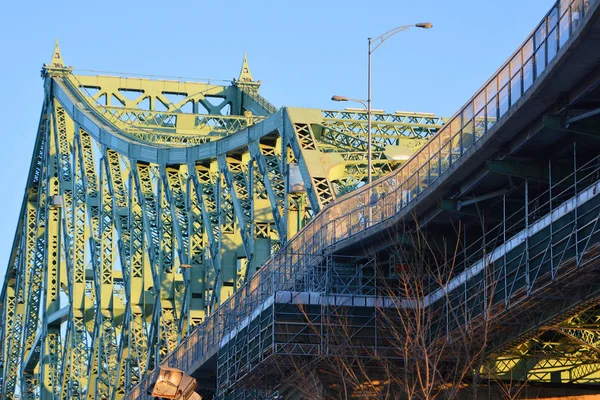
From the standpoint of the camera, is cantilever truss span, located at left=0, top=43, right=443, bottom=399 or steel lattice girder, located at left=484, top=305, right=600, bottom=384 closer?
steel lattice girder, located at left=484, top=305, right=600, bottom=384

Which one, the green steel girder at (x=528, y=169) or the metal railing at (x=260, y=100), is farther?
the metal railing at (x=260, y=100)

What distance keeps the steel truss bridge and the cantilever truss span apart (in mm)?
150

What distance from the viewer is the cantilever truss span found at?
215 ft

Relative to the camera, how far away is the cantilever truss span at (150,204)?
65.6 meters

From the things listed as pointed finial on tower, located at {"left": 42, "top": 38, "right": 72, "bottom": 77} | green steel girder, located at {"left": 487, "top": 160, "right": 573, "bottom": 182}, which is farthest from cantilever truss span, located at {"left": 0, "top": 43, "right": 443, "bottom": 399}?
green steel girder, located at {"left": 487, "top": 160, "right": 573, "bottom": 182}

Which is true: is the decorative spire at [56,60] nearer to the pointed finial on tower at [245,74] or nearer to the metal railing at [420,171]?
the pointed finial on tower at [245,74]

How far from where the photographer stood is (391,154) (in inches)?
2557

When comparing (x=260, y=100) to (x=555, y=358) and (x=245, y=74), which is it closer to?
(x=245, y=74)

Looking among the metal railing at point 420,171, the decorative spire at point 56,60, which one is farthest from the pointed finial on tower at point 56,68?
the metal railing at point 420,171

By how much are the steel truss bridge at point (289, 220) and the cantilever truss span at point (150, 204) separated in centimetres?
15

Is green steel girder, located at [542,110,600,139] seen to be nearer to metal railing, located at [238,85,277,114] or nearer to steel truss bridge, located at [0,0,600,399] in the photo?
steel truss bridge, located at [0,0,600,399]

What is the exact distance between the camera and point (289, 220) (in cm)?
6381

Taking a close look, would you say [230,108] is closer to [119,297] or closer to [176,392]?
[119,297]

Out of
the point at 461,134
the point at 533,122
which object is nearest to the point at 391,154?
the point at 461,134
